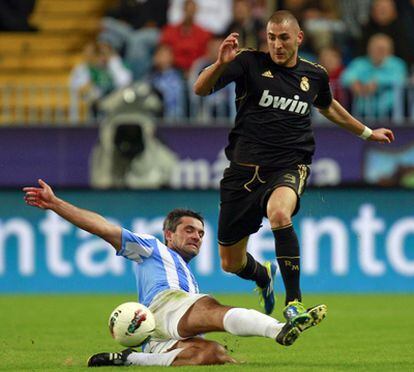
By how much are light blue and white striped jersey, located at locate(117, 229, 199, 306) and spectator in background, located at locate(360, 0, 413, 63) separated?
32.8 feet

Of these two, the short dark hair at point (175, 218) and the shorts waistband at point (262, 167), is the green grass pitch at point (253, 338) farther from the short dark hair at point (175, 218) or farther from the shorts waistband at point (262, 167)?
the shorts waistband at point (262, 167)

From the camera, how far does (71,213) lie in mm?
9141

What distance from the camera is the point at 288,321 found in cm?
891

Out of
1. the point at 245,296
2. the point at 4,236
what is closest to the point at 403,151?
the point at 245,296

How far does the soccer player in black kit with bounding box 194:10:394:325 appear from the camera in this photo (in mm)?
10039

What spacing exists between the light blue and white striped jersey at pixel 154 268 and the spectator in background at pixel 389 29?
999cm

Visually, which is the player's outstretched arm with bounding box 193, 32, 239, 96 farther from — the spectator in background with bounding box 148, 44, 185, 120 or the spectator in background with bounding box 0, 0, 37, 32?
the spectator in background with bounding box 0, 0, 37, 32

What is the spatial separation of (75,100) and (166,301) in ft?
30.0

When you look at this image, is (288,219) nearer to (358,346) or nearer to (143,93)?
(358,346)

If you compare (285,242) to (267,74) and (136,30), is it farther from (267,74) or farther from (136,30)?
(136,30)

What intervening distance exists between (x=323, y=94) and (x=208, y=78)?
4.73 ft

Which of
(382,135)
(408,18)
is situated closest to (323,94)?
(382,135)

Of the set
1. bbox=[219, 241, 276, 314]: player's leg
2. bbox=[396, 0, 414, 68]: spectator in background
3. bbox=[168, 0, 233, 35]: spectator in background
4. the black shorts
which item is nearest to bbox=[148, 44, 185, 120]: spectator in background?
bbox=[168, 0, 233, 35]: spectator in background

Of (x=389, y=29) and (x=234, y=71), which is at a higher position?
(x=389, y=29)
